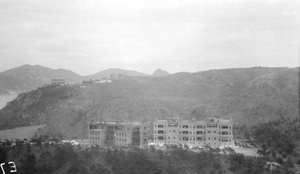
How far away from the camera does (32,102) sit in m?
41.3

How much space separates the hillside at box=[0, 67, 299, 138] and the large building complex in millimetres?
4130

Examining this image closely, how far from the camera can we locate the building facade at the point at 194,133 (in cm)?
2464

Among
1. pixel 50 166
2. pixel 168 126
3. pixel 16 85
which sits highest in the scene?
pixel 16 85

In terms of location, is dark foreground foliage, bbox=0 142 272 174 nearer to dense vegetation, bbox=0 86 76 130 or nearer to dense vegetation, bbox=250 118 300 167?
dense vegetation, bbox=250 118 300 167

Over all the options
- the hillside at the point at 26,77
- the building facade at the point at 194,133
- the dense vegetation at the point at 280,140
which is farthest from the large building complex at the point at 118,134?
the hillside at the point at 26,77

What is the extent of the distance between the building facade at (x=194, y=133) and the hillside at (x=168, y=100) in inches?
301

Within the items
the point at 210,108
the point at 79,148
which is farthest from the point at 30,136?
the point at 210,108

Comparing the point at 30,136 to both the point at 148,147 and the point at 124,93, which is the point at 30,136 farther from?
the point at 124,93

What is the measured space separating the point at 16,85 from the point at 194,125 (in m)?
33.0

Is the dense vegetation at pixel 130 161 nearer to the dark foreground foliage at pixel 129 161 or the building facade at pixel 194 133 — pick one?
the dark foreground foliage at pixel 129 161

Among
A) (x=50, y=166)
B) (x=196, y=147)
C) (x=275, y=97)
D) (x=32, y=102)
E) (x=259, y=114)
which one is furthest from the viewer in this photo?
(x=32, y=102)

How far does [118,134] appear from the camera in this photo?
25766 mm

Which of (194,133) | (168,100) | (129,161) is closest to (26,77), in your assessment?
(168,100)

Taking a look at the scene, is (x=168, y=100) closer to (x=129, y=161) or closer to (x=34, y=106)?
(x=34, y=106)
